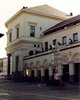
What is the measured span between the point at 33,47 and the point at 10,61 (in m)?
13.2

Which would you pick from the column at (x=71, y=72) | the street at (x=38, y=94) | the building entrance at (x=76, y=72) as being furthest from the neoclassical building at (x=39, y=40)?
the street at (x=38, y=94)

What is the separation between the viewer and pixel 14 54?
2707 inches

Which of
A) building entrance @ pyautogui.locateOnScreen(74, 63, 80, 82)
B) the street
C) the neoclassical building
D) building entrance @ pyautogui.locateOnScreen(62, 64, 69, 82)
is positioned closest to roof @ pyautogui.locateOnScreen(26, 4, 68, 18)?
the neoclassical building

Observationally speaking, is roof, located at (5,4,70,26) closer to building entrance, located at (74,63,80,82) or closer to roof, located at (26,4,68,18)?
roof, located at (26,4,68,18)

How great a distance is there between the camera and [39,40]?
6506cm

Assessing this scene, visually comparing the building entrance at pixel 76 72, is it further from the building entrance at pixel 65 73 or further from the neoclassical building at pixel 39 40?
the building entrance at pixel 65 73

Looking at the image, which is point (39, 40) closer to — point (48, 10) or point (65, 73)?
point (48, 10)

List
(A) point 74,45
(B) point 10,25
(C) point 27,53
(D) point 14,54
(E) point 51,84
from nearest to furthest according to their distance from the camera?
(E) point 51,84 < (A) point 74,45 < (C) point 27,53 < (D) point 14,54 < (B) point 10,25

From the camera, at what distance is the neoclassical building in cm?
4997

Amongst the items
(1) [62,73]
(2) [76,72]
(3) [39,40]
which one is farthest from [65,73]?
(3) [39,40]

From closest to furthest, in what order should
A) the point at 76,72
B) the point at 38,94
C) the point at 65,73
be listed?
the point at 38,94
the point at 76,72
the point at 65,73

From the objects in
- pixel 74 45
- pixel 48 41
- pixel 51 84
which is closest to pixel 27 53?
pixel 48 41

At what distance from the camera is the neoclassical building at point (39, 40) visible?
50.0 m

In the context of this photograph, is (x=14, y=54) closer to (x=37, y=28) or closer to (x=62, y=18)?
(x=37, y=28)
